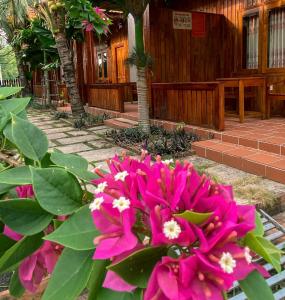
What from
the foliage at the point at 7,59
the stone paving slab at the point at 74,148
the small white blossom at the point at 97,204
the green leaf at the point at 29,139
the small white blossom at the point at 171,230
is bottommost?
the stone paving slab at the point at 74,148

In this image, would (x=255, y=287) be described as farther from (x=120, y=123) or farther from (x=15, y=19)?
(x=15, y=19)

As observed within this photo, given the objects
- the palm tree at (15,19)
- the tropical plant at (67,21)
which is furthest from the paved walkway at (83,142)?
the palm tree at (15,19)

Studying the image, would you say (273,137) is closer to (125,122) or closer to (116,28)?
(125,122)

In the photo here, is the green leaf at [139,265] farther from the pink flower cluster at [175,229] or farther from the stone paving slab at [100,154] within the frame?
the stone paving slab at [100,154]

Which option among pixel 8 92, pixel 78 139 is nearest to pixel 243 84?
pixel 78 139

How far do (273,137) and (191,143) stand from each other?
1185 millimetres

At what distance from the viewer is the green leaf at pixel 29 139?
2.14 ft

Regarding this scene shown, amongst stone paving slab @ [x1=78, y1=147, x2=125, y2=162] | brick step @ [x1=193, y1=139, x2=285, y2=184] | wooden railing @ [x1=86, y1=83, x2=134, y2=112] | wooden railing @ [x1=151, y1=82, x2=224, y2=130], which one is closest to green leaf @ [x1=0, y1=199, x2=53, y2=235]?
brick step @ [x1=193, y1=139, x2=285, y2=184]

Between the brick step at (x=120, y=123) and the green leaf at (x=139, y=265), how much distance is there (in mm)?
6888

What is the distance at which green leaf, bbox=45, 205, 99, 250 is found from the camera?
0.47 metres

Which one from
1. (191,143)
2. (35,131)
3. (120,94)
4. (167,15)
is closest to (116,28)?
(120,94)

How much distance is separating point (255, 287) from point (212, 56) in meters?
8.07

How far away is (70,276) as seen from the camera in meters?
0.48

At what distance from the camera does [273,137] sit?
499cm
